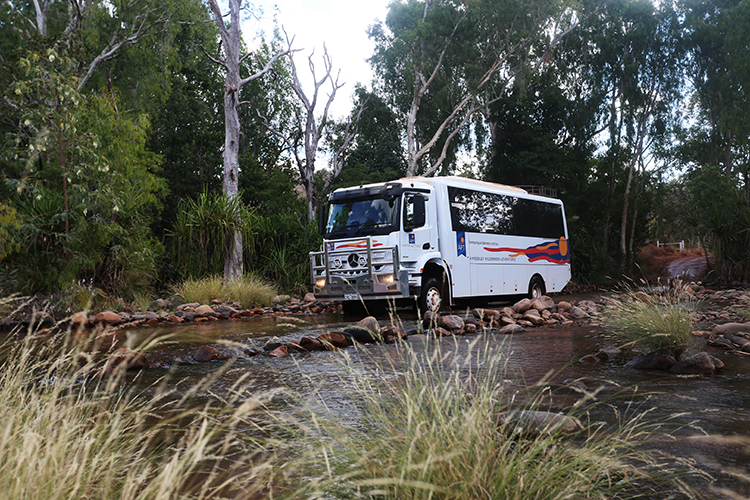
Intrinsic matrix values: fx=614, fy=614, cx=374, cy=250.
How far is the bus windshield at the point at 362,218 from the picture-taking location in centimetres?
1220

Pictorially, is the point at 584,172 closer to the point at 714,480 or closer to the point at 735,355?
the point at 735,355

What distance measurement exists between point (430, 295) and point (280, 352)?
5717 millimetres

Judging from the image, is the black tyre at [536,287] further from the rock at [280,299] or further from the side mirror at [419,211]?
the rock at [280,299]

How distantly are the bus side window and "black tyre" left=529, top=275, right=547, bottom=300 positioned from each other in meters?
5.19

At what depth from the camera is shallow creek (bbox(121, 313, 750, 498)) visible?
3.29 meters

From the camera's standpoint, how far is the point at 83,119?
1468cm

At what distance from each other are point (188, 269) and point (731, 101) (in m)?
27.6

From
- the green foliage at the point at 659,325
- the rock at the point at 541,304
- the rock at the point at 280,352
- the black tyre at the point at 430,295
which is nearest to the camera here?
the green foliage at the point at 659,325

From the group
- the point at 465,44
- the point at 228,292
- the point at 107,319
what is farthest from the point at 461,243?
the point at 465,44

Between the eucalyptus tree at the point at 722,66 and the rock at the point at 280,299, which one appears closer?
the rock at the point at 280,299

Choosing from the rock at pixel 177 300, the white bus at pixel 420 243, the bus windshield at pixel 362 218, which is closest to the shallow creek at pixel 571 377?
the white bus at pixel 420 243

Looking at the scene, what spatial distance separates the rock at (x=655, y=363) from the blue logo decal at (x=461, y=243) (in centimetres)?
752

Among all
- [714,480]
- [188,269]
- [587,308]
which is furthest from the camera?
[188,269]

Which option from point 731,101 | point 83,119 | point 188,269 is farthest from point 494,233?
point 731,101
